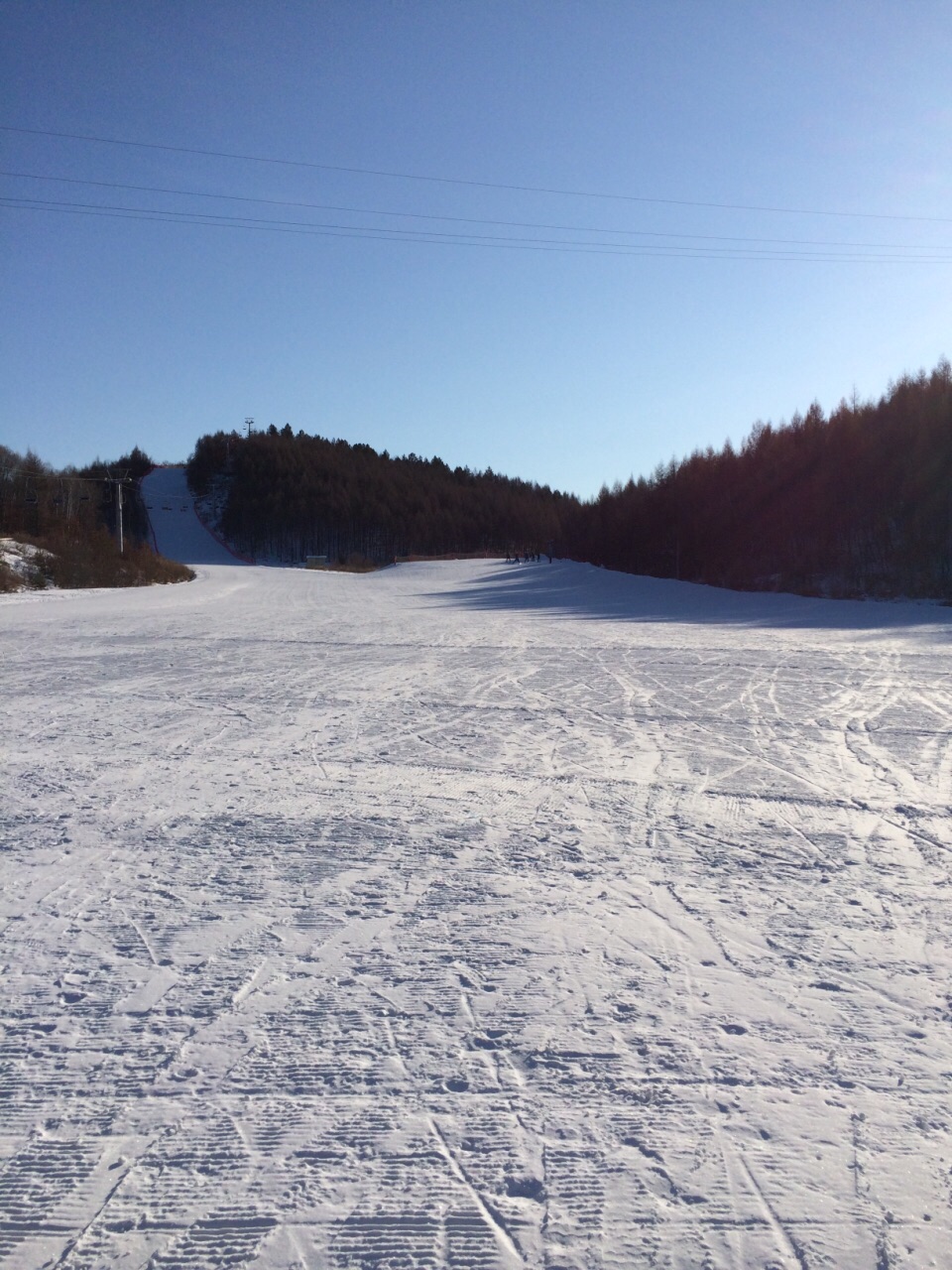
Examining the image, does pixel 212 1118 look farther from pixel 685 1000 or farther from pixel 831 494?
pixel 831 494

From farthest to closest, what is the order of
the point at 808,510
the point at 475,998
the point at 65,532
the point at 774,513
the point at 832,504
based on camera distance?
1. the point at 65,532
2. the point at 774,513
3. the point at 808,510
4. the point at 832,504
5. the point at 475,998

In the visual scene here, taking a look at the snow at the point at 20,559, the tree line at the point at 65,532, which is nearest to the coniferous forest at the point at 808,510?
the tree line at the point at 65,532

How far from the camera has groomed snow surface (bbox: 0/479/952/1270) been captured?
6.26ft

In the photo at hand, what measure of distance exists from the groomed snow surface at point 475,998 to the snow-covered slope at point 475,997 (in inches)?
0.4

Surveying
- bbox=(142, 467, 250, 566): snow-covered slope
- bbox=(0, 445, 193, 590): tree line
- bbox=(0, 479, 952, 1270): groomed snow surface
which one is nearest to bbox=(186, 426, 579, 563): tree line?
bbox=(142, 467, 250, 566): snow-covered slope

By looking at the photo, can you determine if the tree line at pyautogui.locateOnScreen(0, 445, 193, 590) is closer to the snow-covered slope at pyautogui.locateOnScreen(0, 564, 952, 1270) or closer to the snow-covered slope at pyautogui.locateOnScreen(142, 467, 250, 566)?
the snow-covered slope at pyautogui.locateOnScreen(142, 467, 250, 566)

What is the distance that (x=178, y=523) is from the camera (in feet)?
316

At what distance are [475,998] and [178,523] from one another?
328ft

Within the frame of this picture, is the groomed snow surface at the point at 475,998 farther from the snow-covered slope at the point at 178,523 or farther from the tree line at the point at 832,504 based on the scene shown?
the snow-covered slope at the point at 178,523

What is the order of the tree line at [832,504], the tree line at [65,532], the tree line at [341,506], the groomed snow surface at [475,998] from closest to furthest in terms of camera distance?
the groomed snow surface at [475,998] < the tree line at [832,504] < the tree line at [65,532] < the tree line at [341,506]

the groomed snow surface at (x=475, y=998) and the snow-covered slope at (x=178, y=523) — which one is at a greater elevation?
the snow-covered slope at (x=178, y=523)

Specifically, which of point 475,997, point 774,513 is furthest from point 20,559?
point 475,997

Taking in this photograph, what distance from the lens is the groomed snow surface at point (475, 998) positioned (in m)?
1.91

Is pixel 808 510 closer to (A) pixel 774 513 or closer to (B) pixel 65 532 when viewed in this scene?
(A) pixel 774 513
